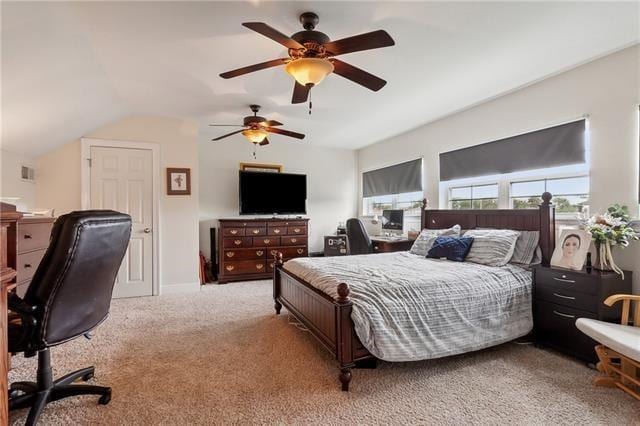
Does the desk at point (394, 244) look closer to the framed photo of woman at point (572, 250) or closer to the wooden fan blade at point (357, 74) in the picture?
the framed photo of woman at point (572, 250)

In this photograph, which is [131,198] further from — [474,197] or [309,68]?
[474,197]

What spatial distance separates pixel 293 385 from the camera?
202 cm

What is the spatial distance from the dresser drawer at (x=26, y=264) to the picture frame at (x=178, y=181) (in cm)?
192

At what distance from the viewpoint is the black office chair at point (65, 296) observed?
1.52 metres

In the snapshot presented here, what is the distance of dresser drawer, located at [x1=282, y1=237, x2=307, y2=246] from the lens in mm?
5359

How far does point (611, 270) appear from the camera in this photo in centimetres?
238

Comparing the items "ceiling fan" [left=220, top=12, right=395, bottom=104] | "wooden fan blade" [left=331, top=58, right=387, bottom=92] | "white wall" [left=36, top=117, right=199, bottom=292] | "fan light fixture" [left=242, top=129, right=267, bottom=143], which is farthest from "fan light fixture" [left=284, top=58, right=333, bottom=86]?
"white wall" [left=36, top=117, right=199, bottom=292]

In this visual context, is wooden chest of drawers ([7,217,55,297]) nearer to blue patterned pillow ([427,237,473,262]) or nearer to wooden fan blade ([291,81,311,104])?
wooden fan blade ([291,81,311,104])

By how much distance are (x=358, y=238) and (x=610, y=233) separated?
2993mm

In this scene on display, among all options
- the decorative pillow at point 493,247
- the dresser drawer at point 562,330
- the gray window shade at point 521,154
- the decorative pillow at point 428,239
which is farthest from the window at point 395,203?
the dresser drawer at point 562,330

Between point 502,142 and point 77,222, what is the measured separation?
4.06m

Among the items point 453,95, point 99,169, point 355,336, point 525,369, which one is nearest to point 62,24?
point 99,169

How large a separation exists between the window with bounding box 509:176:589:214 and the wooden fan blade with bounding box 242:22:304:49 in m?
2.84

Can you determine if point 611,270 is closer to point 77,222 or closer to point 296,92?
point 296,92
